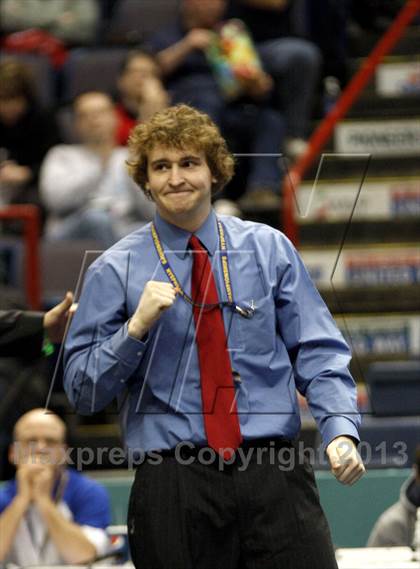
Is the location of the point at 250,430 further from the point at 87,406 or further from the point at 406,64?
the point at 406,64

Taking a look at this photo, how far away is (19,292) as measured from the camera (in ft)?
23.5

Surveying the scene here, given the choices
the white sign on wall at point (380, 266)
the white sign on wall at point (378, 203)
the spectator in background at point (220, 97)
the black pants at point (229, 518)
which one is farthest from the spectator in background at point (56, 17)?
the black pants at point (229, 518)

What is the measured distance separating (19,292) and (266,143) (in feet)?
6.17

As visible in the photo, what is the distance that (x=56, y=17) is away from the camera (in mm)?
9406

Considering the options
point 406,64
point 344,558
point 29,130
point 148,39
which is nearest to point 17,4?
point 148,39

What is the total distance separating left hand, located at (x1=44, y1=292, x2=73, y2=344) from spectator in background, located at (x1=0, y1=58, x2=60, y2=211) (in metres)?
3.94

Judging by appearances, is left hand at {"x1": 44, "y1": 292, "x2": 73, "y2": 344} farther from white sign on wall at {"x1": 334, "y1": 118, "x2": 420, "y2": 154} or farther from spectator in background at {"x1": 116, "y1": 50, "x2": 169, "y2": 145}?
white sign on wall at {"x1": 334, "y1": 118, "x2": 420, "y2": 154}

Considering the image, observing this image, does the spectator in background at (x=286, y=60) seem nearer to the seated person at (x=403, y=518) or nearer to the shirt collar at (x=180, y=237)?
the seated person at (x=403, y=518)

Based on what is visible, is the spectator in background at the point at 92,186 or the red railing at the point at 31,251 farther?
the spectator in background at the point at 92,186

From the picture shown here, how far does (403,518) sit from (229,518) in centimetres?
152

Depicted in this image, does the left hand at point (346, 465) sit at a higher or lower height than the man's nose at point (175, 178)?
lower

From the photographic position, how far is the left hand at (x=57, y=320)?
4078mm

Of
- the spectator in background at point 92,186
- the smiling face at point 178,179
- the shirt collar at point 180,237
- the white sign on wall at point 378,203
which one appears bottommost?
the white sign on wall at point 378,203

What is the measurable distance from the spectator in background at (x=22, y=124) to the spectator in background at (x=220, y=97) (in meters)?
0.79
